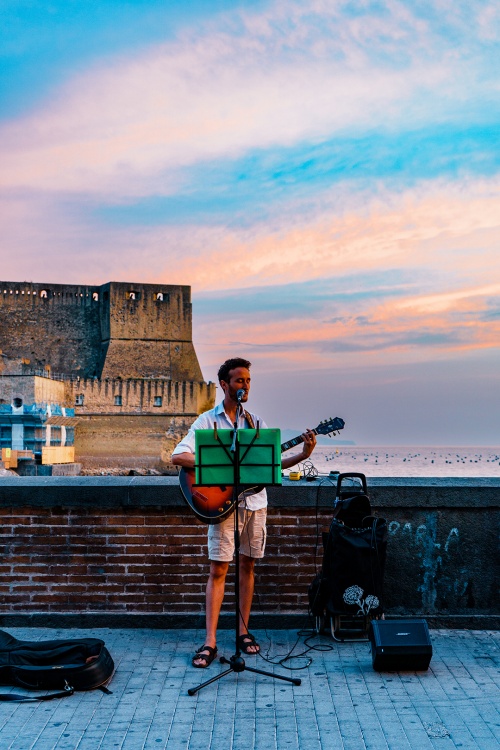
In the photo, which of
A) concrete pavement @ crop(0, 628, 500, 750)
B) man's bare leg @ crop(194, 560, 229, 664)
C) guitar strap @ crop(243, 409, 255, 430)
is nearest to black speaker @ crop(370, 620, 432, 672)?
concrete pavement @ crop(0, 628, 500, 750)

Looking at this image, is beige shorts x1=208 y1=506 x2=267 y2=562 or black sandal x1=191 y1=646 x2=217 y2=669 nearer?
black sandal x1=191 y1=646 x2=217 y2=669

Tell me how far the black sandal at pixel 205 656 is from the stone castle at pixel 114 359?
186ft

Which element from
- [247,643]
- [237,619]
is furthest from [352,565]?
[237,619]

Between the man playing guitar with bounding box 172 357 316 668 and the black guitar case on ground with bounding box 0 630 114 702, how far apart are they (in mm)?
630

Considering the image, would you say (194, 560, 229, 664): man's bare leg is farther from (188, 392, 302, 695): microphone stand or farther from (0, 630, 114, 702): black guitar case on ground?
(0, 630, 114, 702): black guitar case on ground

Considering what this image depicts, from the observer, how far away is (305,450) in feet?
16.4

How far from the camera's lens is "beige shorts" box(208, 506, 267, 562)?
206 inches

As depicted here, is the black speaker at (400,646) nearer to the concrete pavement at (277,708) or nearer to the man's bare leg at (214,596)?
the concrete pavement at (277,708)

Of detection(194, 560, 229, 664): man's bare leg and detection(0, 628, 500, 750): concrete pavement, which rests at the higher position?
detection(194, 560, 229, 664): man's bare leg

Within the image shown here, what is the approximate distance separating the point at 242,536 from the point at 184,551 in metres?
0.87

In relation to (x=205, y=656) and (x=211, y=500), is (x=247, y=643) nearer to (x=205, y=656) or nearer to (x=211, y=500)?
(x=205, y=656)

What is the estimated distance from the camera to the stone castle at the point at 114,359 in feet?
204

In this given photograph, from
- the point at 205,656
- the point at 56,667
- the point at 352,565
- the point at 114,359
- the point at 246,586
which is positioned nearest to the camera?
the point at 56,667

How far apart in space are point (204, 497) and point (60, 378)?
64.6 meters
